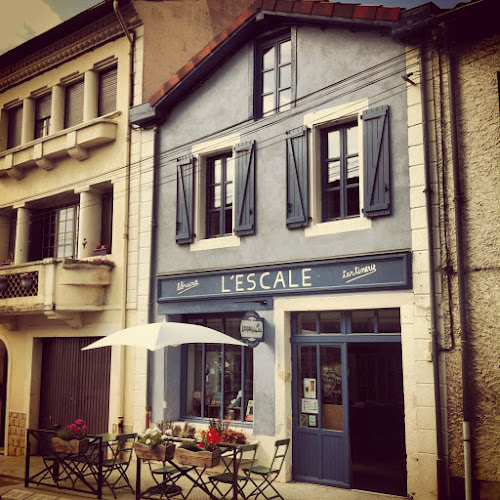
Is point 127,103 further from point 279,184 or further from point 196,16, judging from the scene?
point 279,184

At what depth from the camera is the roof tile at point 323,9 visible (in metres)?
10.0

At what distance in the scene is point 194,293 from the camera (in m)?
11.5

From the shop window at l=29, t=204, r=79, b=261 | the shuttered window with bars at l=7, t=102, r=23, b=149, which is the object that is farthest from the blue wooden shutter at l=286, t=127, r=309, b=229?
the shuttered window with bars at l=7, t=102, r=23, b=149

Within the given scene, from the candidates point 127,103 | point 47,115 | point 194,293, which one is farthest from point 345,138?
point 47,115

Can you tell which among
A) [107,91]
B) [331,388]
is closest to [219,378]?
[331,388]

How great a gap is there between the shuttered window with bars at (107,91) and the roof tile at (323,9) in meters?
5.61

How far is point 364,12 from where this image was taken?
962 centimetres

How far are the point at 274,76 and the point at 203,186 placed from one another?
2.47 m

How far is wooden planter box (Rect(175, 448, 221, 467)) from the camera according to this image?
8.28 meters

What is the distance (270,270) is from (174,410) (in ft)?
11.4

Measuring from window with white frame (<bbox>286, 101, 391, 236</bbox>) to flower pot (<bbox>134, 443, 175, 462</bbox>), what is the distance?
4020 mm

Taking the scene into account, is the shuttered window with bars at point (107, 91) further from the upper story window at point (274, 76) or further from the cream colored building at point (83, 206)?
the upper story window at point (274, 76)

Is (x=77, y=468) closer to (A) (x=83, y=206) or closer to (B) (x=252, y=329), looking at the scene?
(B) (x=252, y=329)

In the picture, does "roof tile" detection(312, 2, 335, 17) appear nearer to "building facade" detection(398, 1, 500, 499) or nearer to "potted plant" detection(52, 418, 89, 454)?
"building facade" detection(398, 1, 500, 499)
